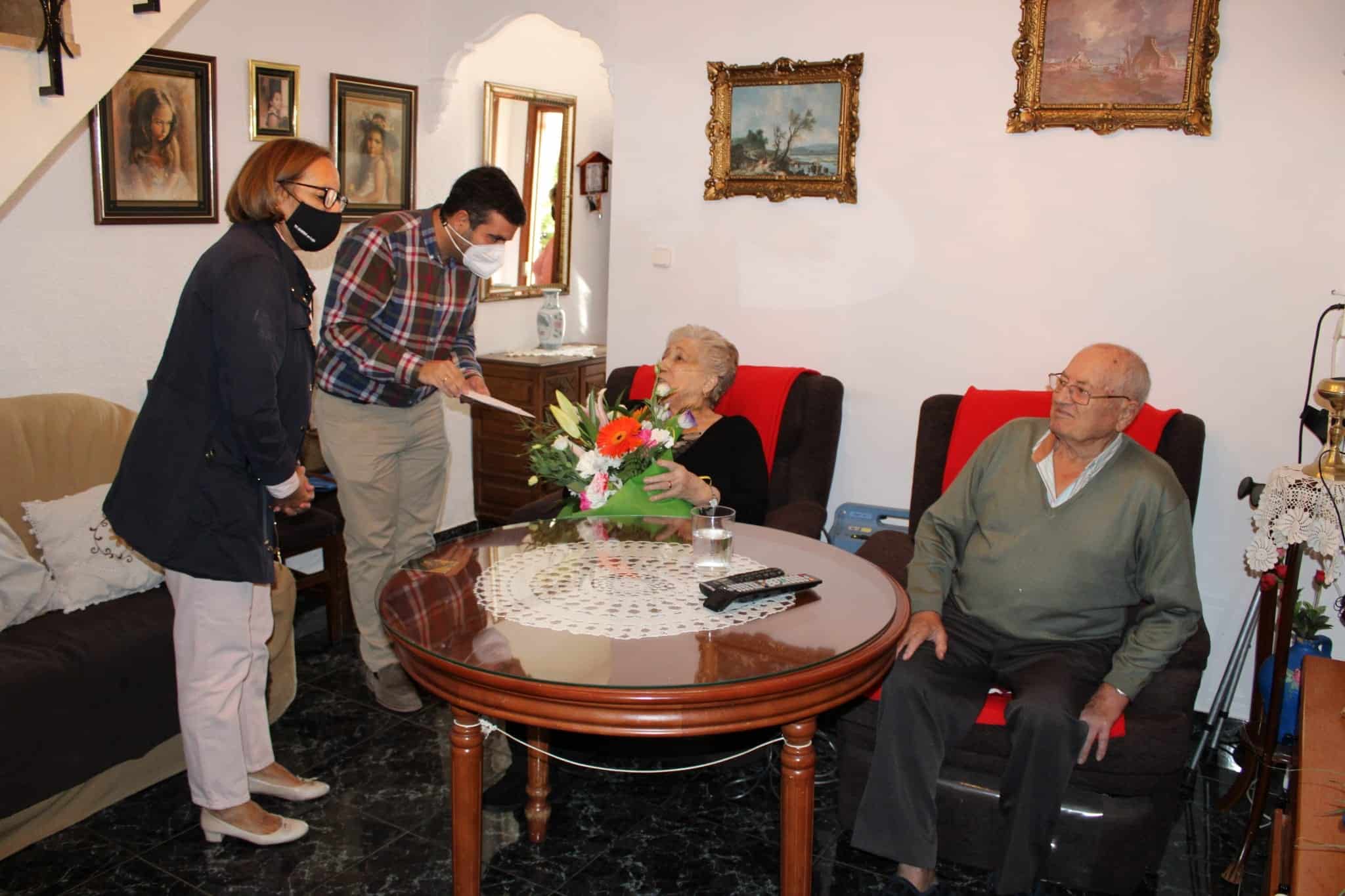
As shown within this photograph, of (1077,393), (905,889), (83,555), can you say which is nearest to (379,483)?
(83,555)

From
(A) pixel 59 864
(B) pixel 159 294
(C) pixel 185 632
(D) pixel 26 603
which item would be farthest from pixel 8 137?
(A) pixel 59 864

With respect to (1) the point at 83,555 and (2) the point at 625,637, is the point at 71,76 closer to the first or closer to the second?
(1) the point at 83,555

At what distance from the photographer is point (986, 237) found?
3500 millimetres

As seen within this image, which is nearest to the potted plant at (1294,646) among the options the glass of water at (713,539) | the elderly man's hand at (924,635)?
the elderly man's hand at (924,635)

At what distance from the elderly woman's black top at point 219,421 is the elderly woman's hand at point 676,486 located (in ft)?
2.90

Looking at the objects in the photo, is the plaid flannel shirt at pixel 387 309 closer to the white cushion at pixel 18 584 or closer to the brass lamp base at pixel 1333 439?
the white cushion at pixel 18 584

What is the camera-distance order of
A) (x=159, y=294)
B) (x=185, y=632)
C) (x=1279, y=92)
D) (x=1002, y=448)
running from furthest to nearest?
(x=159, y=294)
(x=1279, y=92)
(x=1002, y=448)
(x=185, y=632)

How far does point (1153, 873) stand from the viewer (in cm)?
259

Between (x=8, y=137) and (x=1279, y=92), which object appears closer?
(x=8, y=137)

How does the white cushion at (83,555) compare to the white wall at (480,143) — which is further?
the white wall at (480,143)

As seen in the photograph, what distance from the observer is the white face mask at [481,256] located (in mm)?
3125

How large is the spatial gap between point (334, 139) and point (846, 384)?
217 centimetres

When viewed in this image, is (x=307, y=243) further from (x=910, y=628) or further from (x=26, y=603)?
(x=910, y=628)

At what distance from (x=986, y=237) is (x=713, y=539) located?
1.67 meters
